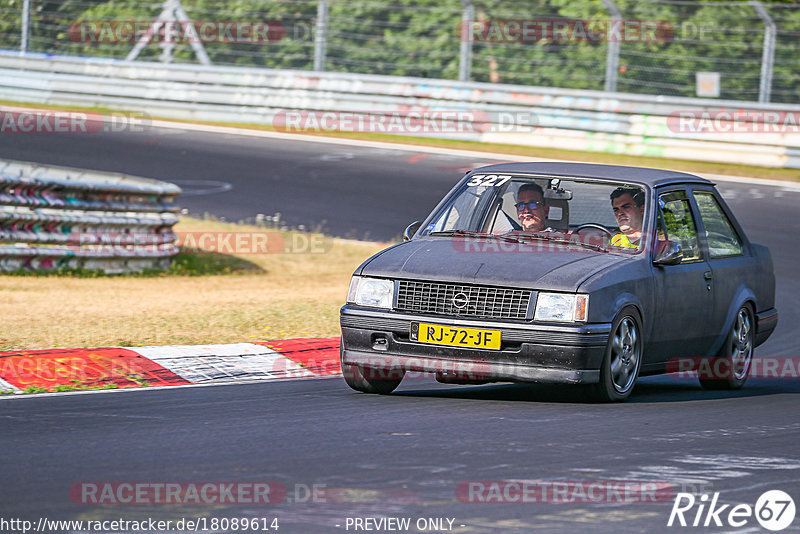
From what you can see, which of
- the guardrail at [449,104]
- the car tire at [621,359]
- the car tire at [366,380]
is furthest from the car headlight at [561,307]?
the guardrail at [449,104]

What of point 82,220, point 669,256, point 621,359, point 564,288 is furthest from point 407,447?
point 82,220

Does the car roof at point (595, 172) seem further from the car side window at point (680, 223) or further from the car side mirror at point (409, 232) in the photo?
the car side mirror at point (409, 232)

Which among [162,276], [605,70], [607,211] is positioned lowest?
[162,276]

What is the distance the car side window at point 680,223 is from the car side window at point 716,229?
18cm

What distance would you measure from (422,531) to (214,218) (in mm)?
13182

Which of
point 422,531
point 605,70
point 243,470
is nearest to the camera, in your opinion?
point 422,531

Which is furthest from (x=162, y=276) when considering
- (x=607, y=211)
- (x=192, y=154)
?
(x=192, y=154)

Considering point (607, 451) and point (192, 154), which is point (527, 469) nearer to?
point (607, 451)

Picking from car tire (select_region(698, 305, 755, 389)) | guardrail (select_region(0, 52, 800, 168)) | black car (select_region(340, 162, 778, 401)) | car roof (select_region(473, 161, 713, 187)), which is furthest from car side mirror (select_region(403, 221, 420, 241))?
guardrail (select_region(0, 52, 800, 168))

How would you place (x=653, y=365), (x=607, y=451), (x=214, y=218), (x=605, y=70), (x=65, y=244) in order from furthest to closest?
(x=605, y=70), (x=214, y=218), (x=65, y=244), (x=653, y=365), (x=607, y=451)

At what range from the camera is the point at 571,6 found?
24688mm

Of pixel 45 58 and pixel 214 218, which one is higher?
pixel 45 58

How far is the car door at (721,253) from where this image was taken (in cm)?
875

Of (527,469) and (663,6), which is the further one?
(663,6)
